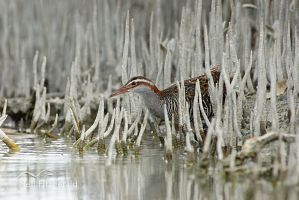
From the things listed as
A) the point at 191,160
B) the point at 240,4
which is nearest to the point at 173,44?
Answer: the point at 240,4

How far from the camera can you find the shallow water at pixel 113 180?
24.6ft

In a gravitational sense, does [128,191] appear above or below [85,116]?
below

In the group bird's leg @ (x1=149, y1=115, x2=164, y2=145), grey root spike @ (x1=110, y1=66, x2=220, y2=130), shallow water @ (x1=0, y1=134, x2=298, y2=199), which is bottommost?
shallow water @ (x1=0, y1=134, x2=298, y2=199)

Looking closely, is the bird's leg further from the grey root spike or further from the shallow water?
the shallow water

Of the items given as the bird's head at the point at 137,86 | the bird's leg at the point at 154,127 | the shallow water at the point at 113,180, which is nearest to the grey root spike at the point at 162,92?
the bird's head at the point at 137,86

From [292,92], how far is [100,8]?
244 inches

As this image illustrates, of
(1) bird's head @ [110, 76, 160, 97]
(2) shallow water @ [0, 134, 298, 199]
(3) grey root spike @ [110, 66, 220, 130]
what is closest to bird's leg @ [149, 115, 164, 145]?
(3) grey root spike @ [110, 66, 220, 130]

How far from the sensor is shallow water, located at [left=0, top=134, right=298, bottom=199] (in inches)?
295

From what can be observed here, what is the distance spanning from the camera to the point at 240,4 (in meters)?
12.0

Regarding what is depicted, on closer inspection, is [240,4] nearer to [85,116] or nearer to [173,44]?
[173,44]

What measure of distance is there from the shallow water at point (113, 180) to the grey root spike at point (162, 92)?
2.55ft

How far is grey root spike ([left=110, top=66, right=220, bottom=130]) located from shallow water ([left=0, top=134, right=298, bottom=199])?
0.78 m

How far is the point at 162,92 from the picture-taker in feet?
37.2

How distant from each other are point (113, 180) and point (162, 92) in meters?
3.11
